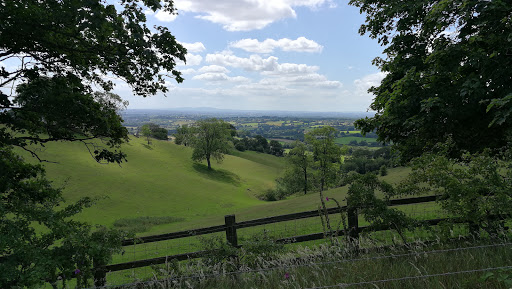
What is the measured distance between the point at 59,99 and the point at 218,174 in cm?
5856

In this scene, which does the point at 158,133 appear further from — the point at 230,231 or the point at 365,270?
the point at 365,270

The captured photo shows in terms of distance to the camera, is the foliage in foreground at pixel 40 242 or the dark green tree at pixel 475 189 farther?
the dark green tree at pixel 475 189

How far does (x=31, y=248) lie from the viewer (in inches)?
170

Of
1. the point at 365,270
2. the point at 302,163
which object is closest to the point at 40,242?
the point at 365,270

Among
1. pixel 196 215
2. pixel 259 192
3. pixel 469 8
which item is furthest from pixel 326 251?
pixel 259 192

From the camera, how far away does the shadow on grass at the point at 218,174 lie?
6070 cm

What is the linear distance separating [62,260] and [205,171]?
198 ft

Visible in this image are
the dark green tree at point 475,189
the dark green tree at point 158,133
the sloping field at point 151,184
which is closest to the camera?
the dark green tree at point 475,189

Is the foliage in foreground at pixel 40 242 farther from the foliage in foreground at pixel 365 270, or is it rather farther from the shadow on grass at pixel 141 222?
the shadow on grass at pixel 141 222

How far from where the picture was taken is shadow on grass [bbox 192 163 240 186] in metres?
60.7

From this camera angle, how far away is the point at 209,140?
68.4 meters

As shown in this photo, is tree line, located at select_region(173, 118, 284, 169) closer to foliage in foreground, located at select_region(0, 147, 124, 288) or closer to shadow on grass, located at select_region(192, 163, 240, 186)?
shadow on grass, located at select_region(192, 163, 240, 186)

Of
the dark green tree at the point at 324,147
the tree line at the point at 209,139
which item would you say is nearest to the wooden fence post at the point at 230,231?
the dark green tree at the point at 324,147

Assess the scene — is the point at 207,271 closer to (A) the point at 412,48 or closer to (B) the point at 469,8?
(B) the point at 469,8
